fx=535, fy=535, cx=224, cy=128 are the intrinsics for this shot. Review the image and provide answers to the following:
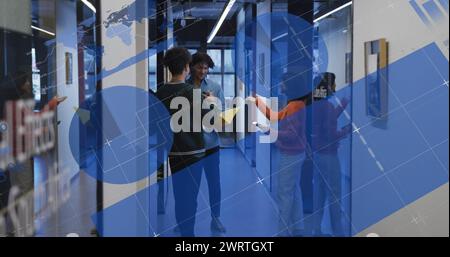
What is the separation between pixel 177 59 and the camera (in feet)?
5.85

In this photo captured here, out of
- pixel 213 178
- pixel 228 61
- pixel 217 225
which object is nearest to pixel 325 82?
pixel 228 61

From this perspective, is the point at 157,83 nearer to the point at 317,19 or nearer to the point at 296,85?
the point at 296,85

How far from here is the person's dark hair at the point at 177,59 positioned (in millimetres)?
1781

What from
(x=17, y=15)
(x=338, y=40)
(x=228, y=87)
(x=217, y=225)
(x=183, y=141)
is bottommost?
(x=217, y=225)

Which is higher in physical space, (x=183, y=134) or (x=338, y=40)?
(x=338, y=40)

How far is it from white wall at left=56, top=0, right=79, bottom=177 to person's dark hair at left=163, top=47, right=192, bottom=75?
0.33 m

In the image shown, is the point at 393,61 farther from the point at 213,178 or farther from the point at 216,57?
the point at 213,178

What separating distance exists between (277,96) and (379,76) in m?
0.36

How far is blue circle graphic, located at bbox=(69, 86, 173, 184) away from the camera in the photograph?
1860 mm

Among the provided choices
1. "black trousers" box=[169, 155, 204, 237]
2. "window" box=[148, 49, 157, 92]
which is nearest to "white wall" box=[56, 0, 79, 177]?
"window" box=[148, 49, 157, 92]

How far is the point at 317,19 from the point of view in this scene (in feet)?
6.35

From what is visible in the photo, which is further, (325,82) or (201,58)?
(325,82)

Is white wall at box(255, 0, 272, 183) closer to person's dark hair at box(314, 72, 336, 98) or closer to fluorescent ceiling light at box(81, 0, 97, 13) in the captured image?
person's dark hair at box(314, 72, 336, 98)

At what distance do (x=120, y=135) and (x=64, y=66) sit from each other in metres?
0.31
